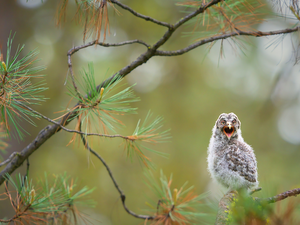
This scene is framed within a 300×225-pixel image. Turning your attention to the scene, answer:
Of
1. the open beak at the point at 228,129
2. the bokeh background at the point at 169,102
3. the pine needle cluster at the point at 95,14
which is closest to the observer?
the open beak at the point at 228,129

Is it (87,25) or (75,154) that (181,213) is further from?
(75,154)

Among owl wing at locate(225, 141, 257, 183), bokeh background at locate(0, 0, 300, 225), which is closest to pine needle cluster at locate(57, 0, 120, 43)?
owl wing at locate(225, 141, 257, 183)

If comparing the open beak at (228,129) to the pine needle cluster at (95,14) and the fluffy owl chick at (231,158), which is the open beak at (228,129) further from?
the pine needle cluster at (95,14)

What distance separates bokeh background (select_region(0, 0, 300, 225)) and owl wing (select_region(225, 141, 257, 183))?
124 inches

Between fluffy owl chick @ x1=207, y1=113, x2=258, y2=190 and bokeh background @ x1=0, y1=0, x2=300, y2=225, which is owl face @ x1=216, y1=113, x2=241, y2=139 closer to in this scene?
fluffy owl chick @ x1=207, y1=113, x2=258, y2=190

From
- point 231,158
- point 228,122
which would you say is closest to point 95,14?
point 228,122

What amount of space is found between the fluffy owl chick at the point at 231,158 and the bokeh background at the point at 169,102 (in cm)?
309

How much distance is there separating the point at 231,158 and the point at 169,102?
3654 mm

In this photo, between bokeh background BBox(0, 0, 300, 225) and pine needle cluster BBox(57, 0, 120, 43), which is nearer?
pine needle cluster BBox(57, 0, 120, 43)

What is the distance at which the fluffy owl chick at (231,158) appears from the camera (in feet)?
3.80

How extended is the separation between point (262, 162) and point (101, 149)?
3.05 m

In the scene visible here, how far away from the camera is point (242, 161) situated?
125 cm

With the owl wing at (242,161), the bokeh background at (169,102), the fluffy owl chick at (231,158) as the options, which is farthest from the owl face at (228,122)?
the bokeh background at (169,102)

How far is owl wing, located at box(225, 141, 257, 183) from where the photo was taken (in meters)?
1.21
